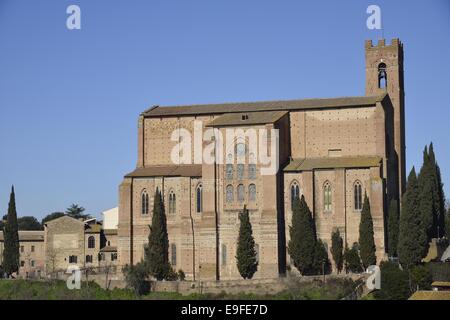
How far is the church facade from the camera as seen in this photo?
5925 centimetres

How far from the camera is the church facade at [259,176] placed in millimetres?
59250

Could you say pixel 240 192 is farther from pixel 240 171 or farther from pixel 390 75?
pixel 390 75

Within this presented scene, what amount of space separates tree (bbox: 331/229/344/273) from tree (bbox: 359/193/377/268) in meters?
1.35

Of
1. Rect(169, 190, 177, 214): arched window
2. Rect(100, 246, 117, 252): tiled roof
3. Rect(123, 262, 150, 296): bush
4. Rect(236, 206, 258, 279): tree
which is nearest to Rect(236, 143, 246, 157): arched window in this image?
Rect(236, 206, 258, 279): tree

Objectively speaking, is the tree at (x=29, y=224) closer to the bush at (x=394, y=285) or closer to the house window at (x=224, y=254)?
the house window at (x=224, y=254)

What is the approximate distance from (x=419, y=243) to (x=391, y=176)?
911cm

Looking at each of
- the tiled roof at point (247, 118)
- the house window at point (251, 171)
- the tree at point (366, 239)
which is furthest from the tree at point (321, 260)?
the tiled roof at point (247, 118)

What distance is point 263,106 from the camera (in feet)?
211

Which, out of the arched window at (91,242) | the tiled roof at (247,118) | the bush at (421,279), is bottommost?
the bush at (421,279)

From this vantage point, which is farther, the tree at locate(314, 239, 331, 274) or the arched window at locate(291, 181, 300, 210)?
the arched window at locate(291, 181, 300, 210)

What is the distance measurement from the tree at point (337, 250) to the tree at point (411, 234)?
4.21 meters

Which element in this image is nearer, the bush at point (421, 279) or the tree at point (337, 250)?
the bush at point (421, 279)

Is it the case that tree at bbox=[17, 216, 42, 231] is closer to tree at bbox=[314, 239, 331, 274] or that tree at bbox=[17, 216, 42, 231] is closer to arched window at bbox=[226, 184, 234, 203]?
arched window at bbox=[226, 184, 234, 203]

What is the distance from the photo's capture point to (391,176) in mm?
63406
